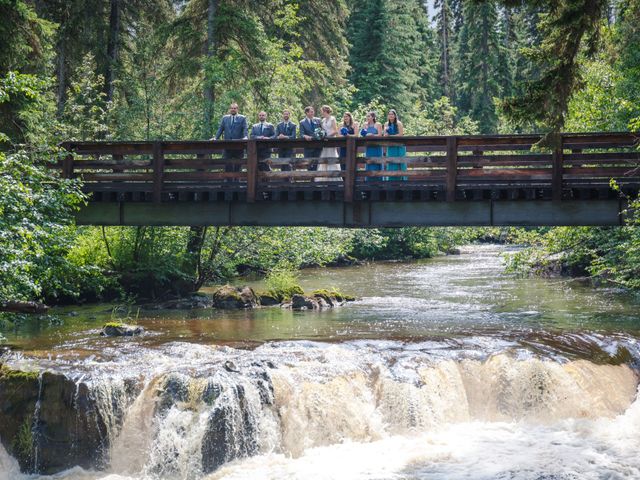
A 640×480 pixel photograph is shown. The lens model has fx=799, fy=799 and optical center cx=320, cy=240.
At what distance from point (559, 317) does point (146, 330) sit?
903 centimetres

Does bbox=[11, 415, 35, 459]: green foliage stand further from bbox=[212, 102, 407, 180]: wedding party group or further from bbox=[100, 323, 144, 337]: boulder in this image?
bbox=[212, 102, 407, 180]: wedding party group

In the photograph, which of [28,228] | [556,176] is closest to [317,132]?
[556,176]

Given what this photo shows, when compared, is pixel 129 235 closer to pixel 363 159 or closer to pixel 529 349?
pixel 363 159

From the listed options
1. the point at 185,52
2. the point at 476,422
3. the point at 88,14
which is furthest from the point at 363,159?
the point at 88,14

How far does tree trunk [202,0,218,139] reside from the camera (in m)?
23.9

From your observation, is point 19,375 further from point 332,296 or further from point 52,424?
point 332,296

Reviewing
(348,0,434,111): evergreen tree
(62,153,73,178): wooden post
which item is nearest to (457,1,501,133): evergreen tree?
(348,0,434,111): evergreen tree

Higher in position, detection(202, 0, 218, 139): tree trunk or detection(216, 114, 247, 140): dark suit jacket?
detection(202, 0, 218, 139): tree trunk

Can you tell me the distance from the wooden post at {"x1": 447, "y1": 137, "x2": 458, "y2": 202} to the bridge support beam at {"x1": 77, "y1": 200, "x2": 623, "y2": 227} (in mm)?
342

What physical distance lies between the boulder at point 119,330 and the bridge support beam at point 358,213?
3.14m

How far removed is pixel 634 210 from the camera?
15789 mm

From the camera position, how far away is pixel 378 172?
1675cm

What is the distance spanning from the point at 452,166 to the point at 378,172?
5.04ft

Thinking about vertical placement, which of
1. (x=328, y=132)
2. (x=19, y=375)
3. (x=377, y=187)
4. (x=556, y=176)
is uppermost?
(x=328, y=132)
